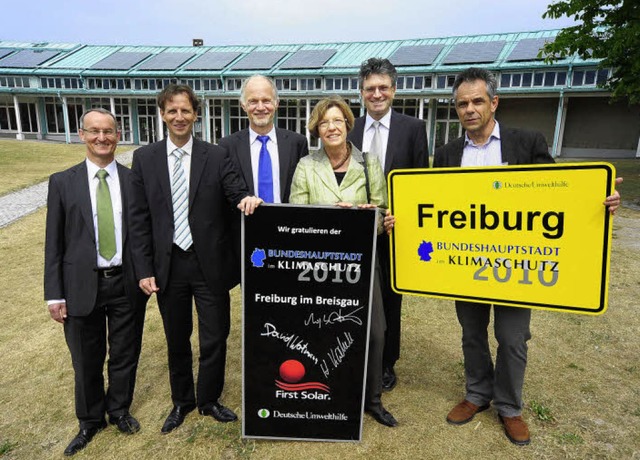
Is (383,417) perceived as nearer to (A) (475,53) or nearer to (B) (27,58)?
(A) (475,53)

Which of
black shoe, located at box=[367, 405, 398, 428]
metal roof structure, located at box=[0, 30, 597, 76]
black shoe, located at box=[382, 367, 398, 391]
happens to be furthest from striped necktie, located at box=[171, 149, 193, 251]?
metal roof structure, located at box=[0, 30, 597, 76]

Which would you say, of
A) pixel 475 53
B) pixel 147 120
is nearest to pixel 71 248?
pixel 475 53

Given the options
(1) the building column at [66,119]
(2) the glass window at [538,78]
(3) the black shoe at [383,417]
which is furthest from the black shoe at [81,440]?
(1) the building column at [66,119]

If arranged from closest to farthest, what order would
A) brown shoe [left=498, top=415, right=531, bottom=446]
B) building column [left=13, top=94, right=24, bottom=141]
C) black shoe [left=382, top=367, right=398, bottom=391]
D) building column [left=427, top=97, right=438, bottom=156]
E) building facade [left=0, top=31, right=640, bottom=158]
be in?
brown shoe [left=498, top=415, right=531, bottom=446] < black shoe [left=382, top=367, right=398, bottom=391] < building facade [left=0, top=31, right=640, bottom=158] < building column [left=427, top=97, right=438, bottom=156] < building column [left=13, top=94, right=24, bottom=141]

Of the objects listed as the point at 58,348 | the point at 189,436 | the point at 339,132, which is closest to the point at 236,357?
the point at 189,436

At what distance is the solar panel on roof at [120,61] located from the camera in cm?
3512

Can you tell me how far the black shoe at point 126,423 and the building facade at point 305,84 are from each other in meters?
26.3

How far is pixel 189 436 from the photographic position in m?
3.22

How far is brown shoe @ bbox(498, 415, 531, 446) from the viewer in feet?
10.2

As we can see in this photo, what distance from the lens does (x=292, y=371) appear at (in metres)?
3.02

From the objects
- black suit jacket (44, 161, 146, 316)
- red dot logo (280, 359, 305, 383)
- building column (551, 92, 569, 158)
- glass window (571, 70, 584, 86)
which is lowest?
red dot logo (280, 359, 305, 383)

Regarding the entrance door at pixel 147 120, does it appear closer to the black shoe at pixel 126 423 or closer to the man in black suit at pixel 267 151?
the man in black suit at pixel 267 151

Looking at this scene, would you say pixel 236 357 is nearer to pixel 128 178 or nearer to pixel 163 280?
pixel 163 280

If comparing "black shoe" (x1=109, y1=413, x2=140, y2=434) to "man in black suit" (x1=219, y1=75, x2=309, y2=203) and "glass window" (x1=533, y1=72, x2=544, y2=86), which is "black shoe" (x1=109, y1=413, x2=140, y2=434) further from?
"glass window" (x1=533, y1=72, x2=544, y2=86)
